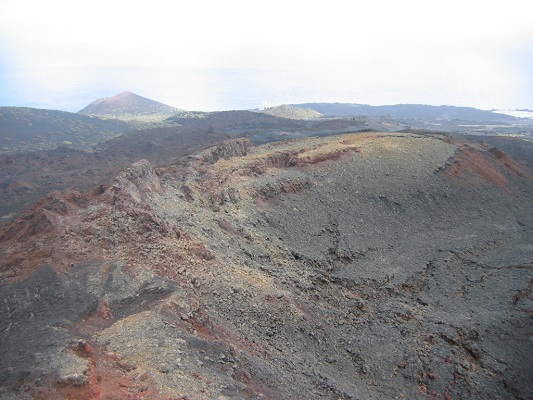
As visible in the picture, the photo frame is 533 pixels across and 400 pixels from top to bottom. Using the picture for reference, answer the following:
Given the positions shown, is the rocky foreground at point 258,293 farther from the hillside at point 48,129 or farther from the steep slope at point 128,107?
the steep slope at point 128,107

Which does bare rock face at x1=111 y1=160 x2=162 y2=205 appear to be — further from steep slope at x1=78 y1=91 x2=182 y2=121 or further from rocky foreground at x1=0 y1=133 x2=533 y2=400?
steep slope at x1=78 y1=91 x2=182 y2=121

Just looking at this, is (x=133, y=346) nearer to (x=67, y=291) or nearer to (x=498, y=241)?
(x=67, y=291)

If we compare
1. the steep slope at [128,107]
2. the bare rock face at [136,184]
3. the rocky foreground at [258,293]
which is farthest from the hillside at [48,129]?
the steep slope at [128,107]

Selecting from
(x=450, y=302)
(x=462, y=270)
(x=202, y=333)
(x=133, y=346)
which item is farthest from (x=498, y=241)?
(x=133, y=346)

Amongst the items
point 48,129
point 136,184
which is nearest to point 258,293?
point 136,184

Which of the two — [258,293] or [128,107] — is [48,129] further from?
[128,107]

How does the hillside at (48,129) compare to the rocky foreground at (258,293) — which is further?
the hillside at (48,129)
